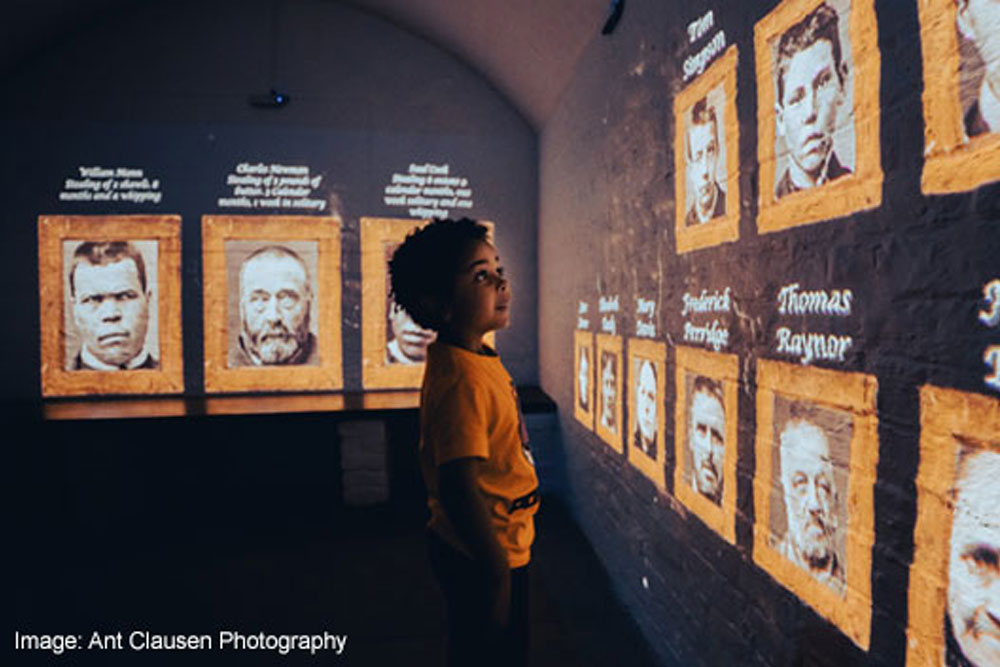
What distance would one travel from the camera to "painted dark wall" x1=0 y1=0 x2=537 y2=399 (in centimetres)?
450

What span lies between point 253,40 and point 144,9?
895mm

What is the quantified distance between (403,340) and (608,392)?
7.79ft

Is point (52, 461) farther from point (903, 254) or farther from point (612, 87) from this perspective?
point (903, 254)

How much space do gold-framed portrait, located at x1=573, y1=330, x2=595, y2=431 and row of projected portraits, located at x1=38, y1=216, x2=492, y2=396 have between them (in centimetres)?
150

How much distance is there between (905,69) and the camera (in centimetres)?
106

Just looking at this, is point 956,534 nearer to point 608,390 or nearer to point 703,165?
point 703,165

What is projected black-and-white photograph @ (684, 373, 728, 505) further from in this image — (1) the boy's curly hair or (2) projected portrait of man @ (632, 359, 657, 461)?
(1) the boy's curly hair

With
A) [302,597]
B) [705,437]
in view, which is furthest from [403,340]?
[705,437]

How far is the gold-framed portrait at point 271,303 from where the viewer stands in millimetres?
4625

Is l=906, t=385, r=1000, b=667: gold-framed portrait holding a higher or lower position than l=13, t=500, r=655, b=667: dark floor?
higher

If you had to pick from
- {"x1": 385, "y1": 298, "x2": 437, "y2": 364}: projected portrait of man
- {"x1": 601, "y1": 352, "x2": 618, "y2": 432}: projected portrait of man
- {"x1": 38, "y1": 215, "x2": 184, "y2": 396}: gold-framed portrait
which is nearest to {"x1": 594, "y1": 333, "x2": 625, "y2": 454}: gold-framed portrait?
{"x1": 601, "y1": 352, "x2": 618, "y2": 432}: projected portrait of man

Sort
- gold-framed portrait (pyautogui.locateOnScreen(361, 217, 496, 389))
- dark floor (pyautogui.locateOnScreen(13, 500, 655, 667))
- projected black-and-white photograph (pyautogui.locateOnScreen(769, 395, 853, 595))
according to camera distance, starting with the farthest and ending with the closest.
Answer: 1. gold-framed portrait (pyautogui.locateOnScreen(361, 217, 496, 389))
2. dark floor (pyautogui.locateOnScreen(13, 500, 655, 667))
3. projected black-and-white photograph (pyautogui.locateOnScreen(769, 395, 853, 595))

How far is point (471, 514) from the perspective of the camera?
121cm

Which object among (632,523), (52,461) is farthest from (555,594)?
(52,461)
